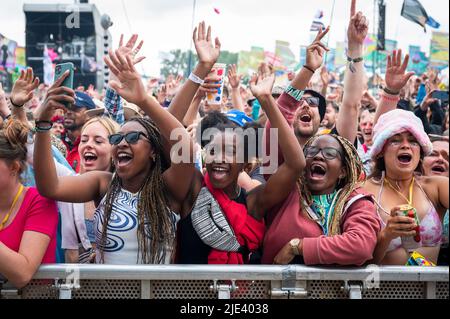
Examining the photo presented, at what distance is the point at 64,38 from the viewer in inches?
830

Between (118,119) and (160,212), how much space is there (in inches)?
64.7

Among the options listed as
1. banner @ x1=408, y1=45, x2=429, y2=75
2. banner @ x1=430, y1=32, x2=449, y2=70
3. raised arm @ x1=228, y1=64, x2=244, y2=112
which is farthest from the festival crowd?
banner @ x1=408, y1=45, x2=429, y2=75

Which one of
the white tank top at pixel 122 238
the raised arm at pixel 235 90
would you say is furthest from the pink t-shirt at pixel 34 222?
the raised arm at pixel 235 90

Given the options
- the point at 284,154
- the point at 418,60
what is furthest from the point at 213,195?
the point at 418,60

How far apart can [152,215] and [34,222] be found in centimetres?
51

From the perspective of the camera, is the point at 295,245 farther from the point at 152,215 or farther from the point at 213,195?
the point at 152,215

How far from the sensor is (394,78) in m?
3.61

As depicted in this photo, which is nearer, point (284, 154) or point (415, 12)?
point (284, 154)

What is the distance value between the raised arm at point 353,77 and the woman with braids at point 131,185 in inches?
55.6

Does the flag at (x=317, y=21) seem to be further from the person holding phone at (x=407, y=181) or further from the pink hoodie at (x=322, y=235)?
the pink hoodie at (x=322, y=235)

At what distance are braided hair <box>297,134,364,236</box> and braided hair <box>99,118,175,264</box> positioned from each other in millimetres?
638

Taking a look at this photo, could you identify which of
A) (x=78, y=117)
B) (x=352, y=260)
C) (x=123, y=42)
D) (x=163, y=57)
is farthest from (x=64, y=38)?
(x=352, y=260)

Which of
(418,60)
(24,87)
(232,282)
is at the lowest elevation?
(232,282)
